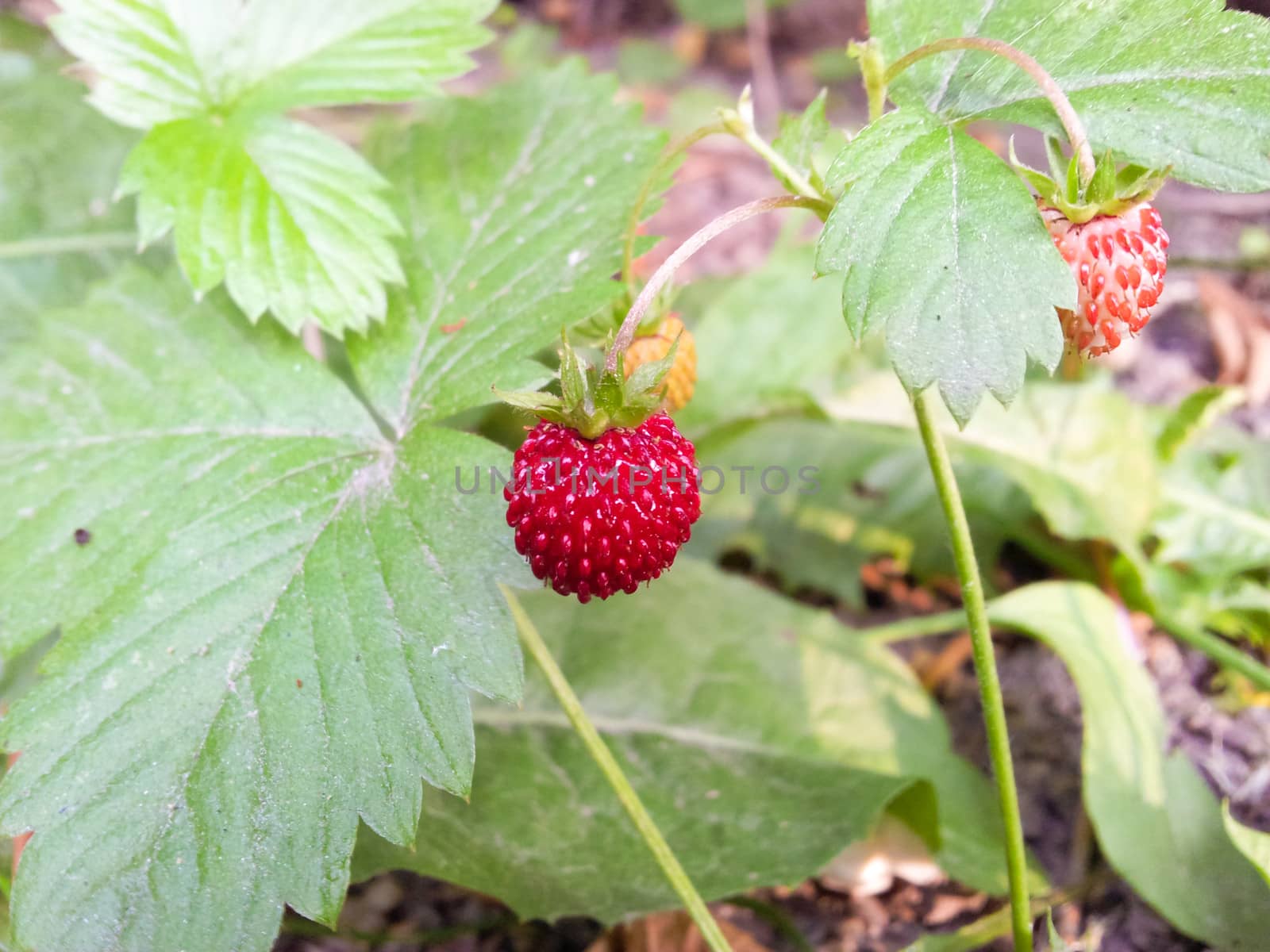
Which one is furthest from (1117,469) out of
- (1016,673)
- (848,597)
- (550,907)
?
(550,907)

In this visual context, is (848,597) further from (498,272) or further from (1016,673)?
(498,272)

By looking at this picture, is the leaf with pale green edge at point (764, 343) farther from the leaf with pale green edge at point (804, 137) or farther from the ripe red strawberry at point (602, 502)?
the ripe red strawberry at point (602, 502)

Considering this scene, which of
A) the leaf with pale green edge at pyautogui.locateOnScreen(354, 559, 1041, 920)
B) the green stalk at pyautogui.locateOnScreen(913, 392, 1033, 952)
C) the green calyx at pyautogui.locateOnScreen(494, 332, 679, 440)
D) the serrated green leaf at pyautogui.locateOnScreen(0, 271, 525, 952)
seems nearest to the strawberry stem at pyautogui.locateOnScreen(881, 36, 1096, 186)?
the green stalk at pyautogui.locateOnScreen(913, 392, 1033, 952)

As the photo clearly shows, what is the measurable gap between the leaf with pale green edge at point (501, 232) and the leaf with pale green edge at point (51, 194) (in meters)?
0.77

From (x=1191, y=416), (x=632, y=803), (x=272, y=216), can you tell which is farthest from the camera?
(x=1191, y=416)

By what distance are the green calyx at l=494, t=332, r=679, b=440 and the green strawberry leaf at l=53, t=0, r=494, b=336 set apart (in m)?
0.52

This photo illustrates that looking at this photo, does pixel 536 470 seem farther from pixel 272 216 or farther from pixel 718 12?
pixel 718 12

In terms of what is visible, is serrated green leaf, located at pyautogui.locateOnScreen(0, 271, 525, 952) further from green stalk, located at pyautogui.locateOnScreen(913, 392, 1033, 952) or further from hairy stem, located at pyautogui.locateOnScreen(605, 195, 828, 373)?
green stalk, located at pyautogui.locateOnScreen(913, 392, 1033, 952)

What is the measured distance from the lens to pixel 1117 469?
6.16 ft

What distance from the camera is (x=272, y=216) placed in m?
1.46

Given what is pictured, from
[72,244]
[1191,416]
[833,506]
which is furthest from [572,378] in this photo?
[72,244]

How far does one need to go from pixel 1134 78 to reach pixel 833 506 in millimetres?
1251

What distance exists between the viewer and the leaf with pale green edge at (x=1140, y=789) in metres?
1.40

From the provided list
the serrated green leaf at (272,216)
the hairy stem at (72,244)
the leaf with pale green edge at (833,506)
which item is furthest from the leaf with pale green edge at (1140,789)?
the hairy stem at (72,244)
